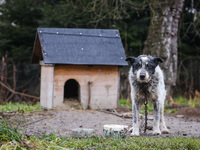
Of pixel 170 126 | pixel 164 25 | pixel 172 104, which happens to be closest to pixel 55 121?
pixel 170 126

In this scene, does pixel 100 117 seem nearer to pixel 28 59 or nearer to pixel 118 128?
pixel 118 128

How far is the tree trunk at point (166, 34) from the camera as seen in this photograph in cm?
1286

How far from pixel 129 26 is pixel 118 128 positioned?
11.9m

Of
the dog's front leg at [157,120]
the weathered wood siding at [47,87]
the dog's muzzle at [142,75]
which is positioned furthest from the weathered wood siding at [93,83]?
the dog's muzzle at [142,75]

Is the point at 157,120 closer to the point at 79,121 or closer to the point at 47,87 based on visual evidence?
the point at 79,121

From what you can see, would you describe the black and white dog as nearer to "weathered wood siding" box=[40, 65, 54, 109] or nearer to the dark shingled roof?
the dark shingled roof

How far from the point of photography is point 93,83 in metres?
10.1

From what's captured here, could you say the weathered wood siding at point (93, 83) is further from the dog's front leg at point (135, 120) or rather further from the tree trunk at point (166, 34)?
the dog's front leg at point (135, 120)

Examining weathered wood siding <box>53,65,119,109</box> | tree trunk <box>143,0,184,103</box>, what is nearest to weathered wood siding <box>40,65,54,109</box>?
weathered wood siding <box>53,65,119,109</box>

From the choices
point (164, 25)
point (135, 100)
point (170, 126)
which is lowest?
point (170, 126)

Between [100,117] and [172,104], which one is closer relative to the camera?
[100,117]

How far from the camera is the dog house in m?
9.61

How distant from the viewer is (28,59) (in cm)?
1719

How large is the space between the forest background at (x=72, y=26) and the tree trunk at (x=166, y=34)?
2418 mm
